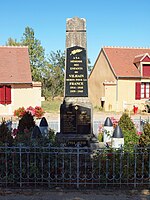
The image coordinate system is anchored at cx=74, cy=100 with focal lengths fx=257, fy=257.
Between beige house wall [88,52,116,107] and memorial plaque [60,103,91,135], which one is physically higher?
beige house wall [88,52,116,107]

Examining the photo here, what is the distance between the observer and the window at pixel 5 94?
66.2 feet

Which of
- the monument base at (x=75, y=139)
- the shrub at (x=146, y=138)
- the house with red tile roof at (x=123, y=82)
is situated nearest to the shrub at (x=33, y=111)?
the house with red tile roof at (x=123, y=82)

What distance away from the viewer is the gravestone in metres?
7.85

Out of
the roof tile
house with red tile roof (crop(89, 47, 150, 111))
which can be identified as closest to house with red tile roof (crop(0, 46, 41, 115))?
house with red tile roof (crop(89, 47, 150, 111))

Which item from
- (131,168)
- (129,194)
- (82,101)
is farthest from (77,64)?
(129,194)

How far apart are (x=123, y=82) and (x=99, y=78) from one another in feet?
11.9

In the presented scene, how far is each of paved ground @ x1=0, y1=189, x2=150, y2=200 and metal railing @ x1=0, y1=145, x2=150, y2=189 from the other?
0.25 meters

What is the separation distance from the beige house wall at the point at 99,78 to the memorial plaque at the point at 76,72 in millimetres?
15164

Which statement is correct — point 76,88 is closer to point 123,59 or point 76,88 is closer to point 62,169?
point 62,169

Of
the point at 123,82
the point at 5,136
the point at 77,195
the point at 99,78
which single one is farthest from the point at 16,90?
the point at 77,195

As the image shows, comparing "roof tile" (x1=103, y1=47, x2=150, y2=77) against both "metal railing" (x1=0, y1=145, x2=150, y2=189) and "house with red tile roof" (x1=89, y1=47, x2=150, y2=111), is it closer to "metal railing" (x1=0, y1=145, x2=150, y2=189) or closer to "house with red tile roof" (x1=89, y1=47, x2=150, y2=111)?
"house with red tile roof" (x1=89, y1=47, x2=150, y2=111)

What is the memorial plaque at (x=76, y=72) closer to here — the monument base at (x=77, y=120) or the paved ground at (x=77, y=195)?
the monument base at (x=77, y=120)

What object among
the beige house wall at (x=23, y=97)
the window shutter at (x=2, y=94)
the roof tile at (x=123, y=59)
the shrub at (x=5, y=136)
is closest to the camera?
the shrub at (x=5, y=136)

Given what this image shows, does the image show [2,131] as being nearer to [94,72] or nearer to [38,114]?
[38,114]
